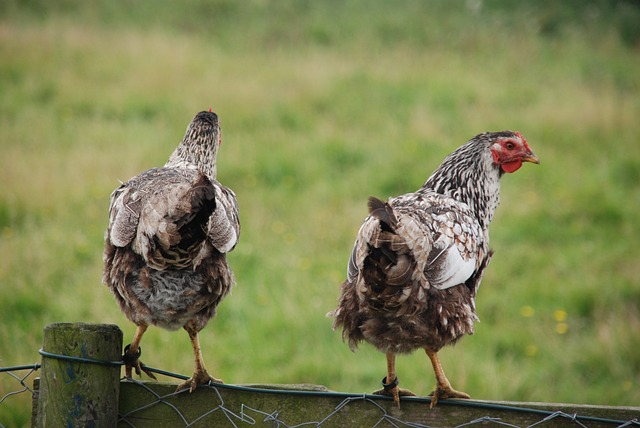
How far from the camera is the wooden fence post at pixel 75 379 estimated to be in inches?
98.3

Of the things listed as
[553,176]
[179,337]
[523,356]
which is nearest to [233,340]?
[179,337]

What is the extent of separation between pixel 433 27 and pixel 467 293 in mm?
12761

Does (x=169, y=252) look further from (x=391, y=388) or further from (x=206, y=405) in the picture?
(x=391, y=388)

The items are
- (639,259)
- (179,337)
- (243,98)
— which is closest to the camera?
(179,337)

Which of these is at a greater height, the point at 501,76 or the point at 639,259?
the point at 501,76

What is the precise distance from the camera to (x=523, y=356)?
697cm

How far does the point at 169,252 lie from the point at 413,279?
0.95 m

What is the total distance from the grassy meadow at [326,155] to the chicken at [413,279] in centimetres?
299

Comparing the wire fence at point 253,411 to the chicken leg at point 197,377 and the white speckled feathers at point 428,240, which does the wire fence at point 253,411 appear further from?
the white speckled feathers at point 428,240

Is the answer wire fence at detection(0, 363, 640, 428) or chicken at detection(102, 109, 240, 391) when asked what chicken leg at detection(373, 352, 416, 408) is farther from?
chicken at detection(102, 109, 240, 391)

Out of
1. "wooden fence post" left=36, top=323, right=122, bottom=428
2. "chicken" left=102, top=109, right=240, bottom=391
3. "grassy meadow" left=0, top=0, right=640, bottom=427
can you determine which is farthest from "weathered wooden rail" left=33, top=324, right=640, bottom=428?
"grassy meadow" left=0, top=0, right=640, bottom=427

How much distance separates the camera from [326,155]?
1031 cm

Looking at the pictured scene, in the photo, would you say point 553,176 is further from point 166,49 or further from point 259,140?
point 166,49

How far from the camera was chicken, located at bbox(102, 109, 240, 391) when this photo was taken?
9.63 ft
